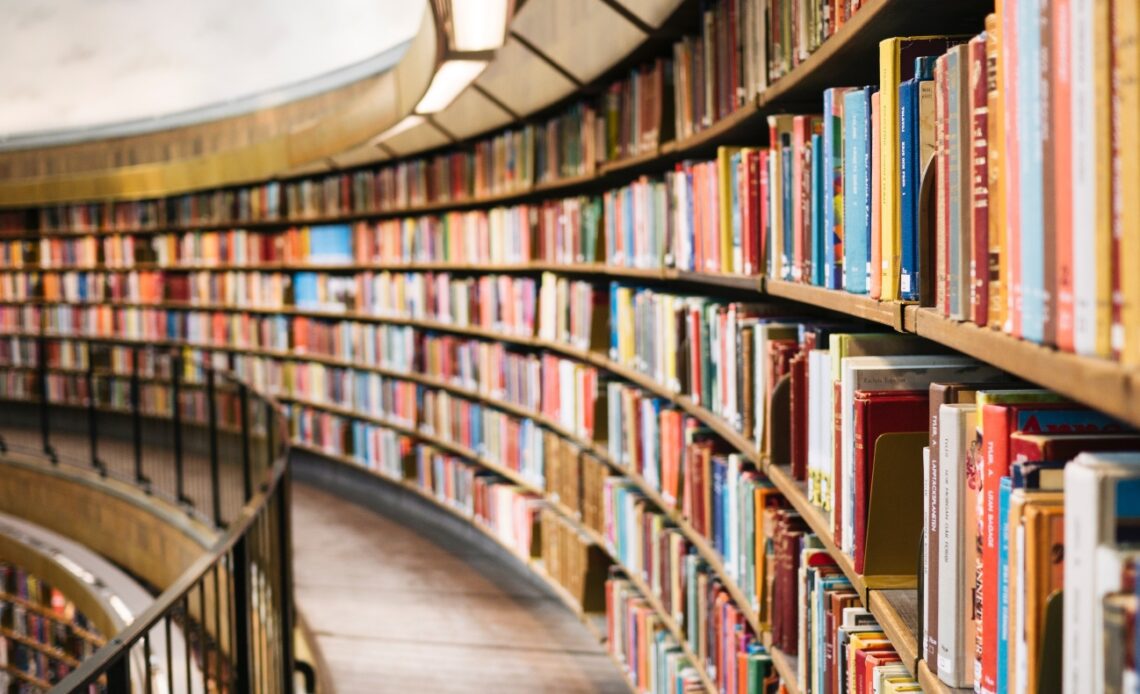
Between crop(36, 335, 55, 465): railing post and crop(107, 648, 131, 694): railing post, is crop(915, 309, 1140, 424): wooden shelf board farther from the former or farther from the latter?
crop(36, 335, 55, 465): railing post

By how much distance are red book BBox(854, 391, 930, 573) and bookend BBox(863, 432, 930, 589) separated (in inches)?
0.8

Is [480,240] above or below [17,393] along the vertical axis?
above

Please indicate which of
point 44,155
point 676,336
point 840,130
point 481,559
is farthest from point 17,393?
point 840,130

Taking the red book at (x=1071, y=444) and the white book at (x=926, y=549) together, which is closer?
the red book at (x=1071, y=444)

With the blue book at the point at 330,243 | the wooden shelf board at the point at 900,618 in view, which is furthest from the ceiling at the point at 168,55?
the wooden shelf board at the point at 900,618

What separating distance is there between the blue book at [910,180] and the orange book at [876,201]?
0.08 metres

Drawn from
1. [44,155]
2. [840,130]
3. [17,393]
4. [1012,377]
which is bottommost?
[17,393]

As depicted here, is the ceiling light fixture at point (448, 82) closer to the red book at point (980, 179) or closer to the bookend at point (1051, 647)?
the red book at point (980, 179)

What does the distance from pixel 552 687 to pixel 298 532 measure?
2764mm

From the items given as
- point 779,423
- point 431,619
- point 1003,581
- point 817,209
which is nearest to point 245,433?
point 431,619

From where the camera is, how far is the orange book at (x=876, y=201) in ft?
4.91

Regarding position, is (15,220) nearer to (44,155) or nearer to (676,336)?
(44,155)

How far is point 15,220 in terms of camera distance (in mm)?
10281

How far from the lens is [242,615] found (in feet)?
8.50
